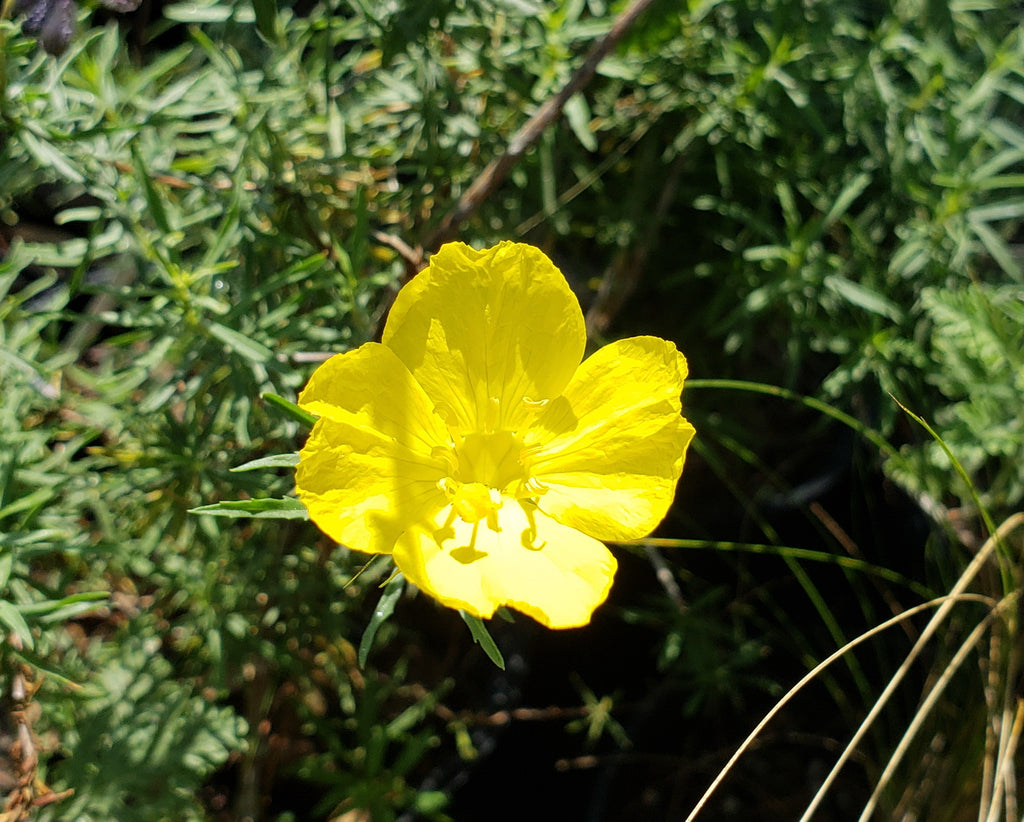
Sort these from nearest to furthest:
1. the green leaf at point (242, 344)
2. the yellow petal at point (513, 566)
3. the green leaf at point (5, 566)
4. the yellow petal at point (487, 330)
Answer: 1. the yellow petal at point (513, 566)
2. the yellow petal at point (487, 330)
3. the green leaf at point (5, 566)
4. the green leaf at point (242, 344)

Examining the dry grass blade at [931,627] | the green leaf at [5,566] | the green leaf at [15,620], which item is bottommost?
the dry grass blade at [931,627]

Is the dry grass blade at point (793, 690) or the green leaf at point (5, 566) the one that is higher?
the green leaf at point (5, 566)

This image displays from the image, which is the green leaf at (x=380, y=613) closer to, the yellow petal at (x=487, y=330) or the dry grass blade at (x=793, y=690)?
the yellow petal at (x=487, y=330)

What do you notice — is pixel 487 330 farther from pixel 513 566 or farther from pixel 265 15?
pixel 265 15

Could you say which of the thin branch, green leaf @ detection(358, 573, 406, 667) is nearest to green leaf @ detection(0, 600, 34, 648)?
green leaf @ detection(358, 573, 406, 667)

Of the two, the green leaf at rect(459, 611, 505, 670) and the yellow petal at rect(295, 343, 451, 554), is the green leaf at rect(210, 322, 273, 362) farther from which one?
the green leaf at rect(459, 611, 505, 670)

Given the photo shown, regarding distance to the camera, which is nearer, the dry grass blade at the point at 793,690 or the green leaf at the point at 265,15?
the dry grass blade at the point at 793,690

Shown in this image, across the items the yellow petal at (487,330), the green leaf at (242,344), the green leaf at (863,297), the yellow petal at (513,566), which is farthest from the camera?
the green leaf at (863,297)

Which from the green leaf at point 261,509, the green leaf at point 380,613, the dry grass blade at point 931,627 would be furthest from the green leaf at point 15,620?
the dry grass blade at point 931,627

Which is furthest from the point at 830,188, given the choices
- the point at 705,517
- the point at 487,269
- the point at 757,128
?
the point at 487,269
